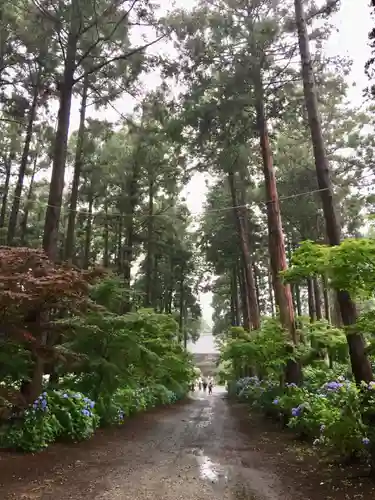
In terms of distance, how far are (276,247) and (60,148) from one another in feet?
19.6

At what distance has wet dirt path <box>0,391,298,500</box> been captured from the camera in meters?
3.93

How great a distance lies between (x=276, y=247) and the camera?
10.4m

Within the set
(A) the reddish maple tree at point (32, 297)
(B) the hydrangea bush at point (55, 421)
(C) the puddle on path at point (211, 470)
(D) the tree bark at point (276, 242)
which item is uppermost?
(D) the tree bark at point (276, 242)

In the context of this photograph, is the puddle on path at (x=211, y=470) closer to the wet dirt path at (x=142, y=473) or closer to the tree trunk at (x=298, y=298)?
the wet dirt path at (x=142, y=473)

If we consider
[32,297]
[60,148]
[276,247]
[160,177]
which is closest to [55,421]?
[32,297]

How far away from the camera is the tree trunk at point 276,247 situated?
9.80 meters

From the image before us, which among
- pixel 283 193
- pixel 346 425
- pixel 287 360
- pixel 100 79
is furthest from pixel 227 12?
pixel 346 425

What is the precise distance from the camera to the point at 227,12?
11.9 meters

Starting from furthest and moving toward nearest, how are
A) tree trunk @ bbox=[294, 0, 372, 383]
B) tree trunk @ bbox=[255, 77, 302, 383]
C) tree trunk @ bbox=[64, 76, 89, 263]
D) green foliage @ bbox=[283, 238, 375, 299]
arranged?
1. tree trunk @ bbox=[64, 76, 89, 263]
2. tree trunk @ bbox=[255, 77, 302, 383]
3. tree trunk @ bbox=[294, 0, 372, 383]
4. green foliage @ bbox=[283, 238, 375, 299]

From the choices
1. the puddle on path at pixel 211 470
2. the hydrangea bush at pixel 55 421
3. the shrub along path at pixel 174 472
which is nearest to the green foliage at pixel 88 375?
the hydrangea bush at pixel 55 421

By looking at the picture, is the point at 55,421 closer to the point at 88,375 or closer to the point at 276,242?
the point at 88,375

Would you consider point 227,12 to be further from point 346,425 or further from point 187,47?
point 346,425

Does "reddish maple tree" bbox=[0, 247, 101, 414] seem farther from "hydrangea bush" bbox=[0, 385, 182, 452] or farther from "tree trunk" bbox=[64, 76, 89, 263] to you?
"tree trunk" bbox=[64, 76, 89, 263]

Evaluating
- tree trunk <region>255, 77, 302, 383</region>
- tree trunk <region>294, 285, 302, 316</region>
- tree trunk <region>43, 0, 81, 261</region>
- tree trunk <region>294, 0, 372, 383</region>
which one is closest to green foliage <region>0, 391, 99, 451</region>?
tree trunk <region>43, 0, 81, 261</region>
